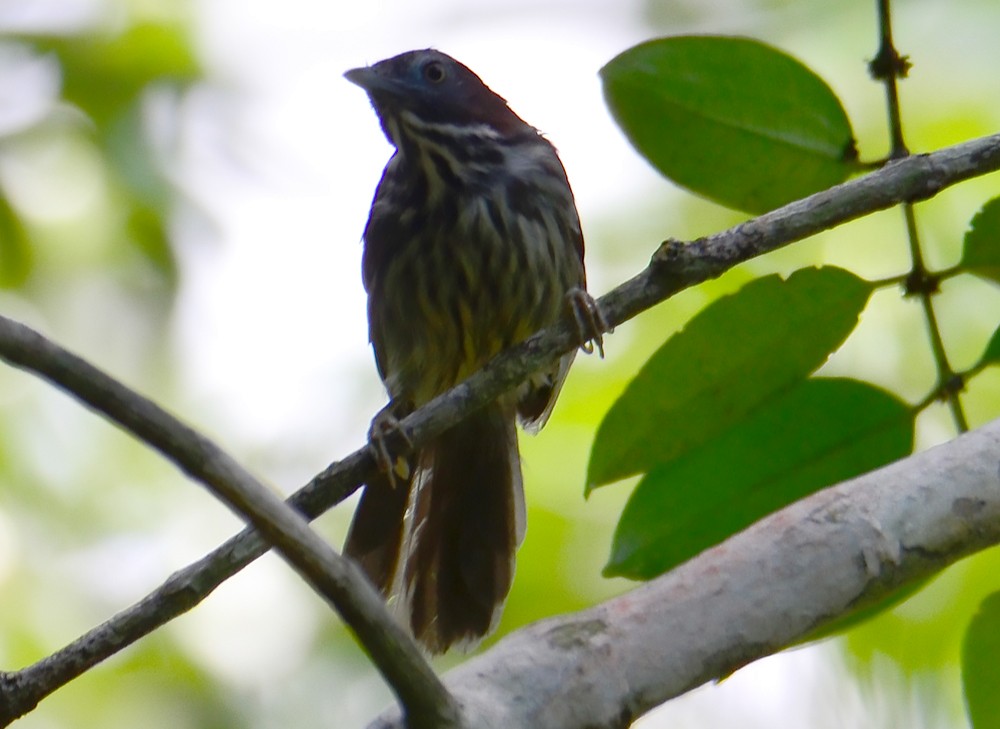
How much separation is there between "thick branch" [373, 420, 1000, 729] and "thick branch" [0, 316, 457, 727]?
23 centimetres

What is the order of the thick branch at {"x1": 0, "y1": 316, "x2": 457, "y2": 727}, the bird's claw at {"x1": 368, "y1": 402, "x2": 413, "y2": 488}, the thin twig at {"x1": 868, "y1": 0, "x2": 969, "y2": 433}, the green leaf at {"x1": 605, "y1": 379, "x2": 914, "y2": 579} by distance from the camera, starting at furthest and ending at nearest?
the bird's claw at {"x1": 368, "y1": 402, "x2": 413, "y2": 488}
the thin twig at {"x1": 868, "y1": 0, "x2": 969, "y2": 433}
the green leaf at {"x1": 605, "y1": 379, "x2": 914, "y2": 579}
the thick branch at {"x1": 0, "y1": 316, "x2": 457, "y2": 727}

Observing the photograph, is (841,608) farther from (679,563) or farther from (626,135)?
(626,135)

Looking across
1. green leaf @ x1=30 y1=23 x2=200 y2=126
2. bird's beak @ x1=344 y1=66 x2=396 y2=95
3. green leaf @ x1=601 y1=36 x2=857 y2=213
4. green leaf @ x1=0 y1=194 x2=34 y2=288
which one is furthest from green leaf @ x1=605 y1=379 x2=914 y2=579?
green leaf @ x1=30 y1=23 x2=200 y2=126

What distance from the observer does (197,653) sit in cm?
514

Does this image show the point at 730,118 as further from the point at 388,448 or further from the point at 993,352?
the point at 388,448

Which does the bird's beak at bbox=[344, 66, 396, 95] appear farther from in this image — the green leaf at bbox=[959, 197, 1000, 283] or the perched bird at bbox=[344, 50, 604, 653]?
the green leaf at bbox=[959, 197, 1000, 283]

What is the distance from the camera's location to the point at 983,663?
2.30 meters

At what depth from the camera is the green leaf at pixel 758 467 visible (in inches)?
95.4

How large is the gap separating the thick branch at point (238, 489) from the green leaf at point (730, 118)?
1.25 meters

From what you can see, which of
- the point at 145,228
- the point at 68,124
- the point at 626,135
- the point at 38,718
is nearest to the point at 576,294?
the point at 626,135

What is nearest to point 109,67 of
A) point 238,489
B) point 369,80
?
point 369,80

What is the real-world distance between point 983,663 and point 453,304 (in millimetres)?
1828

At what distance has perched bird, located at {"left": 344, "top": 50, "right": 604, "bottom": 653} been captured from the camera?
12.0 ft

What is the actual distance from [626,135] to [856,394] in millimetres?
664
